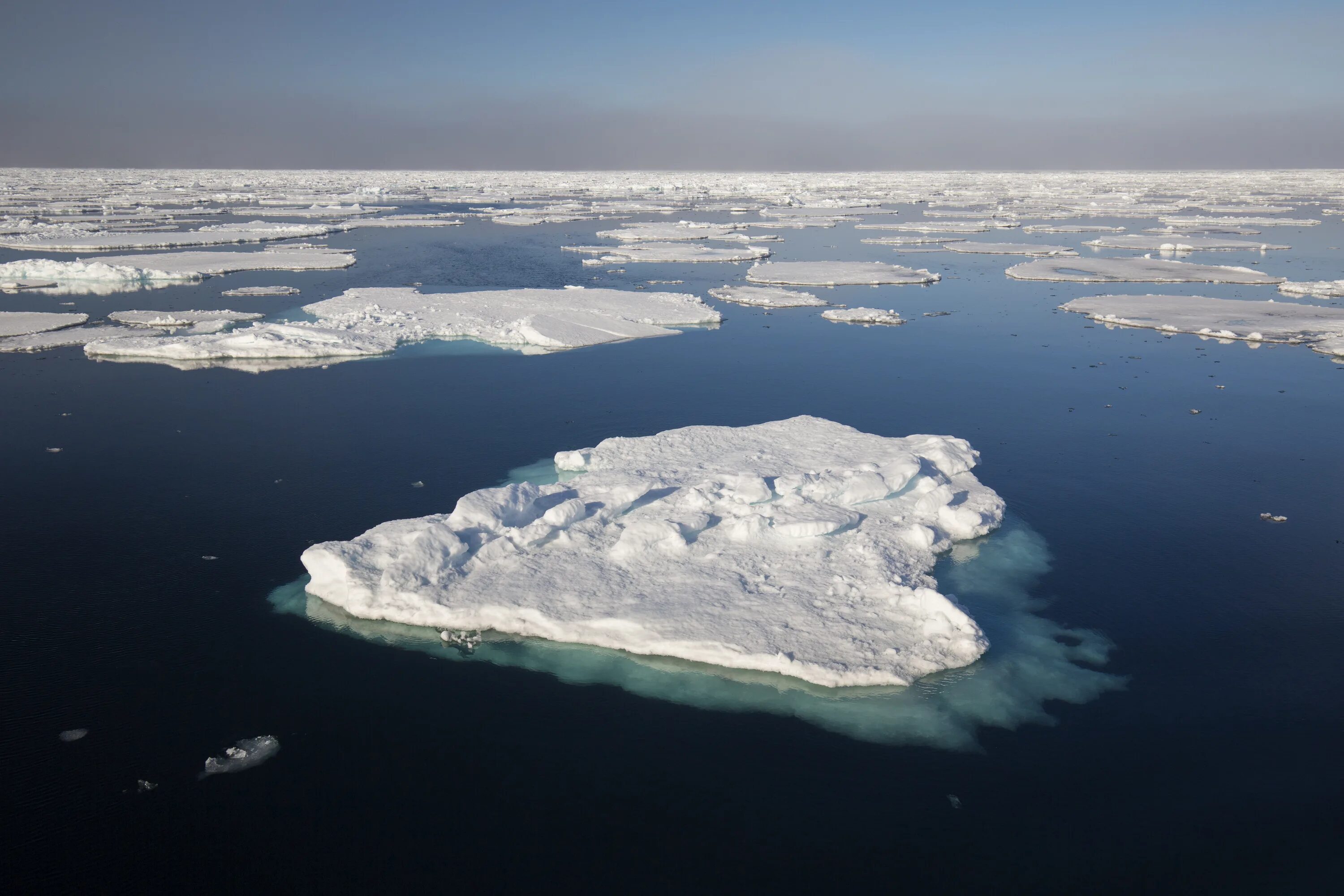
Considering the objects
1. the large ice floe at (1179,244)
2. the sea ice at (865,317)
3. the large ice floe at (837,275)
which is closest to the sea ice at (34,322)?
the large ice floe at (837,275)

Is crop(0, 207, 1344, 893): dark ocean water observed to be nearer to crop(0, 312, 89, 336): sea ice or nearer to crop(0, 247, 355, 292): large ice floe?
crop(0, 312, 89, 336): sea ice

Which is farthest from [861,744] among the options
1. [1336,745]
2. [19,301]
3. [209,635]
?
[19,301]

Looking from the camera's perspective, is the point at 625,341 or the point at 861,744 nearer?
the point at 861,744

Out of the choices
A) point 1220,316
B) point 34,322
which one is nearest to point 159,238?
point 34,322

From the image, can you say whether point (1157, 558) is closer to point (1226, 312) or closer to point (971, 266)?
point (1226, 312)

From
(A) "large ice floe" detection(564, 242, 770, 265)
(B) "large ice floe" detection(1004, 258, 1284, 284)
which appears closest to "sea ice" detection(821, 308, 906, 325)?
(B) "large ice floe" detection(1004, 258, 1284, 284)

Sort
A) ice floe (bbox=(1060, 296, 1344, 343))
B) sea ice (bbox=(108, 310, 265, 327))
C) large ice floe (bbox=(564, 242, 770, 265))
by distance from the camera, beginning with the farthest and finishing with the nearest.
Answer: large ice floe (bbox=(564, 242, 770, 265)), sea ice (bbox=(108, 310, 265, 327)), ice floe (bbox=(1060, 296, 1344, 343))

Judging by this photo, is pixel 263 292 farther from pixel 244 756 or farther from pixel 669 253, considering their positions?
pixel 244 756
